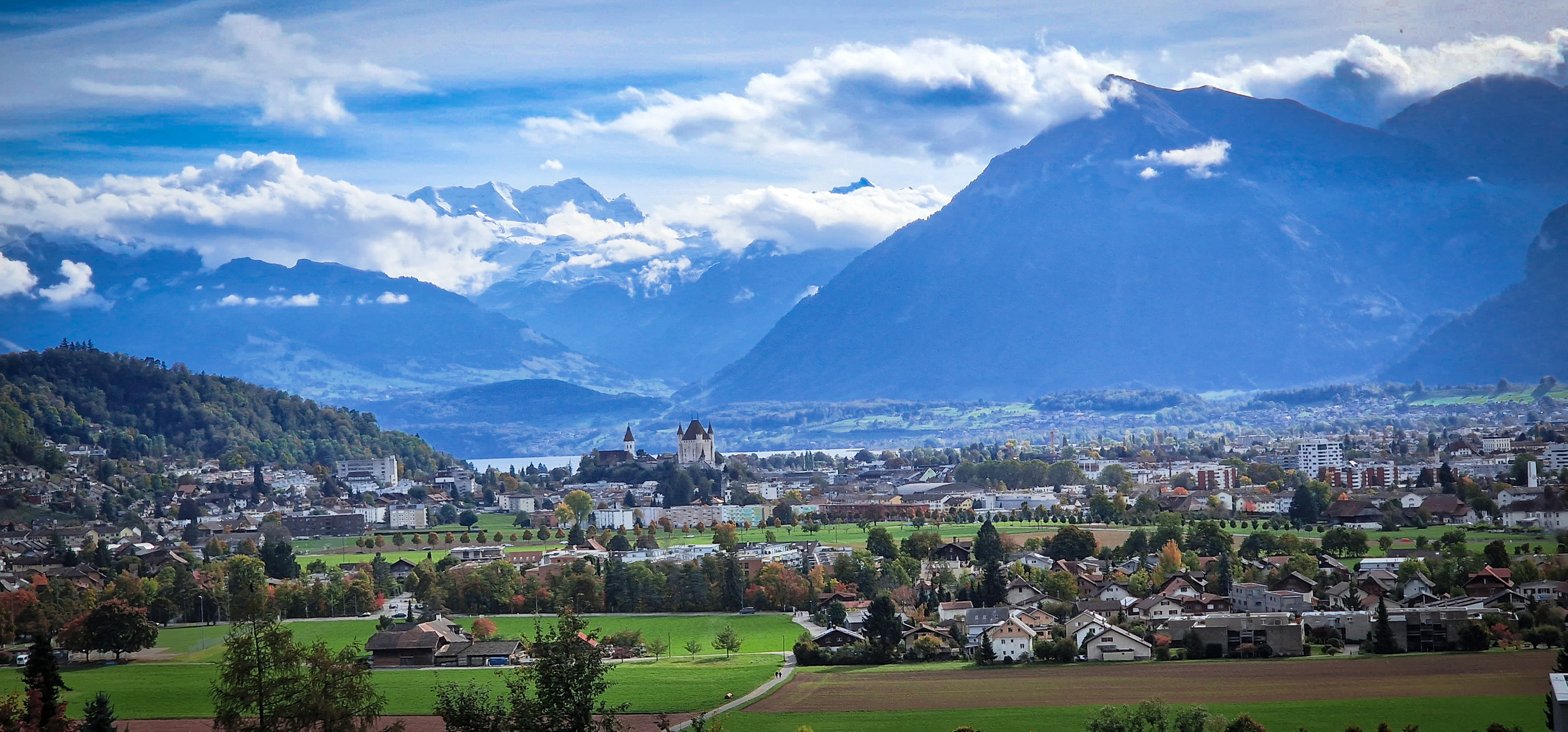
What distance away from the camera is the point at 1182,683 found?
40.2 meters

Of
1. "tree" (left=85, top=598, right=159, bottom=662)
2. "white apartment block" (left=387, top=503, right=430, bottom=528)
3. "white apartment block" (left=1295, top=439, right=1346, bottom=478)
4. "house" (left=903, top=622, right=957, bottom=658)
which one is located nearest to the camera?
"house" (left=903, top=622, right=957, bottom=658)

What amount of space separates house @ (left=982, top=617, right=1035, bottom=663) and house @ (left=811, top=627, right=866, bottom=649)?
385 centimetres

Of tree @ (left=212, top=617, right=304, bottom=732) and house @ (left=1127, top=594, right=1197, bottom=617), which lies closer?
tree @ (left=212, top=617, right=304, bottom=732)

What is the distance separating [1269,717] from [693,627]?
2432 centimetres

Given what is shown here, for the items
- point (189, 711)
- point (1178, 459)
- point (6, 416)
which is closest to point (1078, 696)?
point (189, 711)

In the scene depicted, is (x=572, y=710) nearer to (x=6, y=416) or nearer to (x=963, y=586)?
(x=963, y=586)

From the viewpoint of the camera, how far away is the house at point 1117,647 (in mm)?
45062

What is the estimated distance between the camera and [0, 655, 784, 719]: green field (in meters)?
40.5

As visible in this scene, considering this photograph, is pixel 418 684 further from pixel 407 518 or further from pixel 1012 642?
pixel 407 518

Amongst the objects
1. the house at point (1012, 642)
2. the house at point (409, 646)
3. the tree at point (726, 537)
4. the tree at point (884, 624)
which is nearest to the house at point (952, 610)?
the tree at point (884, 624)

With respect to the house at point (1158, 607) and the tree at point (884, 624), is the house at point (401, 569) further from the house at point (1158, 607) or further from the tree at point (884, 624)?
the house at point (1158, 607)

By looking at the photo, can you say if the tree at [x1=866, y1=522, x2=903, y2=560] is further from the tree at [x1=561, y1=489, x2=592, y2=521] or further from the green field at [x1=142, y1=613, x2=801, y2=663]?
the tree at [x1=561, y1=489, x2=592, y2=521]

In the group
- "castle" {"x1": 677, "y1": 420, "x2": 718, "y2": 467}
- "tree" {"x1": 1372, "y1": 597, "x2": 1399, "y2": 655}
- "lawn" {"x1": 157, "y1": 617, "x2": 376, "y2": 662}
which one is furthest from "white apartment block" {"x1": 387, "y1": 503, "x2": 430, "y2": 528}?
"tree" {"x1": 1372, "y1": 597, "x2": 1399, "y2": 655}

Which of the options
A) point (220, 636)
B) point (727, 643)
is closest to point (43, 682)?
point (727, 643)
